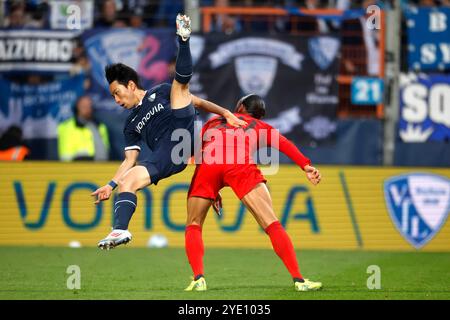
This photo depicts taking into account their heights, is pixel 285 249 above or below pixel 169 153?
below

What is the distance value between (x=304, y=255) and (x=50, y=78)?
4.83 m

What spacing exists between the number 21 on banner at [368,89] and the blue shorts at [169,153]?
22.1 ft

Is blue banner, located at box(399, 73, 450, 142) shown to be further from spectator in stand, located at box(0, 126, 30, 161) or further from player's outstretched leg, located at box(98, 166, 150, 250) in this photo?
player's outstretched leg, located at box(98, 166, 150, 250)

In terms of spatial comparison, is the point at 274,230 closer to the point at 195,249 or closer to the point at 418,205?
the point at 195,249

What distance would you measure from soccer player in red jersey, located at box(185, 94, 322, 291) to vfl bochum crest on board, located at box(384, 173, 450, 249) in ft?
20.2

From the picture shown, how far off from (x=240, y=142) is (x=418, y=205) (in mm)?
6399

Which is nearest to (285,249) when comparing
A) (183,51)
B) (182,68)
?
(182,68)

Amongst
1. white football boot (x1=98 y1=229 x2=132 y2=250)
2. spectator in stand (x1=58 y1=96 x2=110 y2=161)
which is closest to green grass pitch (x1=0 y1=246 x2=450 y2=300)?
white football boot (x1=98 y1=229 x2=132 y2=250)

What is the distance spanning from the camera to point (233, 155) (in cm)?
1089

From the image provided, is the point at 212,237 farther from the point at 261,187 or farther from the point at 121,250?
the point at 261,187

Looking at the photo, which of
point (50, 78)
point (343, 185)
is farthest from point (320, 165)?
point (50, 78)

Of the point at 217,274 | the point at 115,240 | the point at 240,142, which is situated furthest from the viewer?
the point at 217,274

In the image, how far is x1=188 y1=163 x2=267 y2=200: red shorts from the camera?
35.3 feet

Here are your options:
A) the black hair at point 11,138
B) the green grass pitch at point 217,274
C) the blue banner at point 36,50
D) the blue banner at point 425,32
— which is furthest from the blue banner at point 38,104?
the blue banner at point 425,32
